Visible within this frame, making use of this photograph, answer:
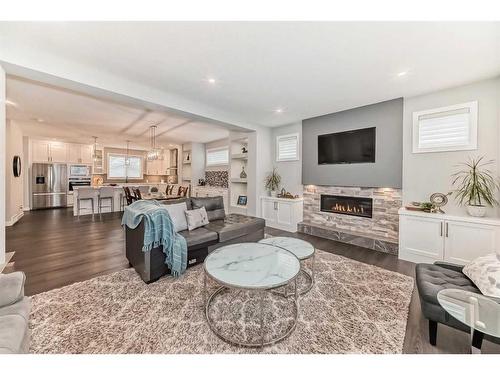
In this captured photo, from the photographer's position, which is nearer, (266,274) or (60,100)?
(266,274)

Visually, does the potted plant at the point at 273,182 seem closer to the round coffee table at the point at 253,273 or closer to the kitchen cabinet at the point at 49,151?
the round coffee table at the point at 253,273

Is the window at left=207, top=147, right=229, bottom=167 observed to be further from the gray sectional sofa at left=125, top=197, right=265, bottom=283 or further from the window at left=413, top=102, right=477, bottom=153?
the window at left=413, top=102, right=477, bottom=153

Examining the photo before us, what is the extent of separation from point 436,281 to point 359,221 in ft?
8.22

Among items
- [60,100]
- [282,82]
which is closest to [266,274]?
[282,82]

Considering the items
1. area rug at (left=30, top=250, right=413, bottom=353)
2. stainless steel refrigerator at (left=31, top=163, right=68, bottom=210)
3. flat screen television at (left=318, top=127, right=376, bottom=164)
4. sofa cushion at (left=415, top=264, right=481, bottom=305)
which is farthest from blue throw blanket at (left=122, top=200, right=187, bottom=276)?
stainless steel refrigerator at (left=31, top=163, right=68, bottom=210)

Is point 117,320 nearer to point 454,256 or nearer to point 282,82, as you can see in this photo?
point 282,82

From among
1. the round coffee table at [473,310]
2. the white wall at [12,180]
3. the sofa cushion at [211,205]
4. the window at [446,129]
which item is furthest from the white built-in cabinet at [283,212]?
the white wall at [12,180]

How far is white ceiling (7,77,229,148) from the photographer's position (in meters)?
3.59

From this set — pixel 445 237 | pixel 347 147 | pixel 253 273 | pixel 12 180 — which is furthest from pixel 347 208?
pixel 12 180

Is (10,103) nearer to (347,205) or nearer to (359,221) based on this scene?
(347,205)

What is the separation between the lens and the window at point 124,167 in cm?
894

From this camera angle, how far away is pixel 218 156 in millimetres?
7891

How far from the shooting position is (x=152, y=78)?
2936mm
